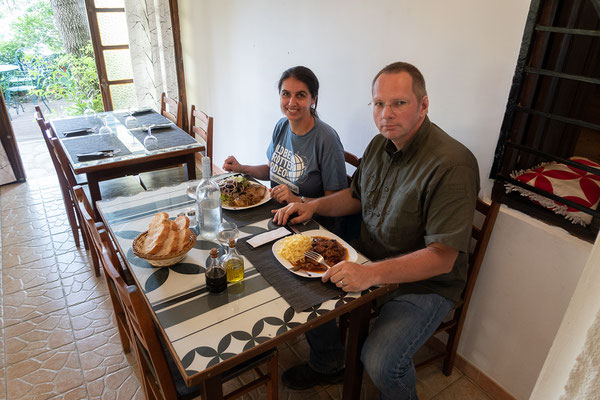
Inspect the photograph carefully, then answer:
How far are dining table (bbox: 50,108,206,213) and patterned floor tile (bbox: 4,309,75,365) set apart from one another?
64 cm

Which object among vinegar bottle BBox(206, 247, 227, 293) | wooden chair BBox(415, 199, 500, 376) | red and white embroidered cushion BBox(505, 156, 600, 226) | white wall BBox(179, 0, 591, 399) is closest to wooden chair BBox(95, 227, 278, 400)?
vinegar bottle BBox(206, 247, 227, 293)

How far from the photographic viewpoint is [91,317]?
216 cm

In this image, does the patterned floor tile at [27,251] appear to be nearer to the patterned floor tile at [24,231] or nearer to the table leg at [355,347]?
the patterned floor tile at [24,231]

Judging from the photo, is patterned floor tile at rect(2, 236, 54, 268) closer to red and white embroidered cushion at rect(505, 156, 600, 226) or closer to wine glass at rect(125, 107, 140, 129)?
wine glass at rect(125, 107, 140, 129)

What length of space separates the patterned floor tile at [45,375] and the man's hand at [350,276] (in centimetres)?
139

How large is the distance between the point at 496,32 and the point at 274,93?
5.30 ft

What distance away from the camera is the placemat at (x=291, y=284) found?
113cm

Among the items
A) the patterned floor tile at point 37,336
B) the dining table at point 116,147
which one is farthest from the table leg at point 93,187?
the patterned floor tile at point 37,336

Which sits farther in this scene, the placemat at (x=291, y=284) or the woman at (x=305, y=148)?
the woman at (x=305, y=148)

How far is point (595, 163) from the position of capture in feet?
4.61

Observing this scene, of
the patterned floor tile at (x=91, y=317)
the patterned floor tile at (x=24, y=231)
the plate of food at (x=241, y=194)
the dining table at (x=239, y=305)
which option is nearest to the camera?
the dining table at (x=239, y=305)

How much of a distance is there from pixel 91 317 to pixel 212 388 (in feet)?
4.77

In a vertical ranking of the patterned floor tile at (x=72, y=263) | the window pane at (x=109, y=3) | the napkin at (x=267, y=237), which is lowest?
the patterned floor tile at (x=72, y=263)

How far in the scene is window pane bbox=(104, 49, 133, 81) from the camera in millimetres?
3939
